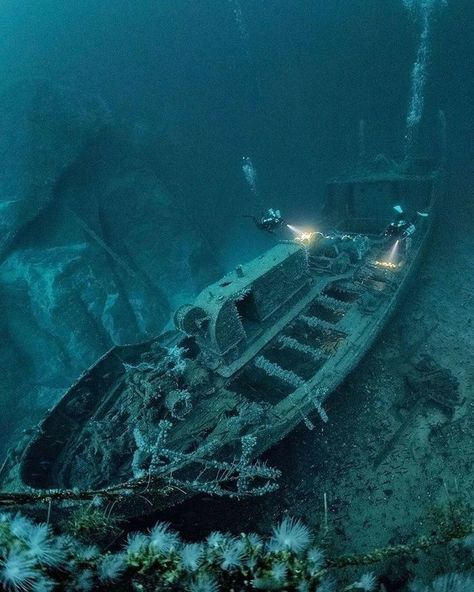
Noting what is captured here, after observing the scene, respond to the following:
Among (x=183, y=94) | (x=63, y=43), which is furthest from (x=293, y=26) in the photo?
(x=63, y=43)

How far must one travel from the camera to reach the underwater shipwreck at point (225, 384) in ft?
22.5

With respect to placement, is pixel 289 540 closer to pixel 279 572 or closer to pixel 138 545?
pixel 279 572

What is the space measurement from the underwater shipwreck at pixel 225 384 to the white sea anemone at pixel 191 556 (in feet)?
11.5

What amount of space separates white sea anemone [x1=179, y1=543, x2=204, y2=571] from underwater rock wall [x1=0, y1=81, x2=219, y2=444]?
640 inches

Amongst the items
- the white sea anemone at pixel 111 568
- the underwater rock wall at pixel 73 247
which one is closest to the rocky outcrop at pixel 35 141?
the underwater rock wall at pixel 73 247

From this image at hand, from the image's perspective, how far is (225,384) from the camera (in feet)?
29.5

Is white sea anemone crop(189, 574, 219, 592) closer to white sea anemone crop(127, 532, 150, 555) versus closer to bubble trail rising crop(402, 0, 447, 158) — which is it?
white sea anemone crop(127, 532, 150, 555)

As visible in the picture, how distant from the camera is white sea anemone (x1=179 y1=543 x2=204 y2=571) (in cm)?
239

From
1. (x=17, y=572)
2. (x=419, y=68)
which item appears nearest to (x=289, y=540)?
(x=17, y=572)

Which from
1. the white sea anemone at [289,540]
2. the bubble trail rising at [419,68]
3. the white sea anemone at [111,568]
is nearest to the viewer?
the white sea anemone at [111,568]

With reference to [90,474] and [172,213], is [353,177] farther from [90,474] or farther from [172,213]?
[90,474]

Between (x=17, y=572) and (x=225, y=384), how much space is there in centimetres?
733

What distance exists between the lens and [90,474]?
770 centimetres

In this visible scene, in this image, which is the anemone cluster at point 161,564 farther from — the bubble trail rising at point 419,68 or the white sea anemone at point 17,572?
the bubble trail rising at point 419,68
